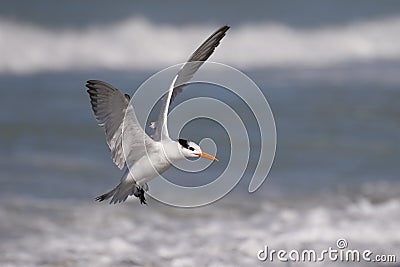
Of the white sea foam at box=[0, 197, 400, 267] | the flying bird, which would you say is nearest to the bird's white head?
the flying bird

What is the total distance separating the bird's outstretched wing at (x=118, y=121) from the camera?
5.27m

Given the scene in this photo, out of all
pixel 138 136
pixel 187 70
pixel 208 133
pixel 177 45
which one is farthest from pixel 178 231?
pixel 177 45

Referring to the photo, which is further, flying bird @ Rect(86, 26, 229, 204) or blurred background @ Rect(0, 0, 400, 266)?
blurred background @ Rect(0, 0, 400, 266)

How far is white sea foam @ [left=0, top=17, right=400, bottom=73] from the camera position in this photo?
18.2 meters

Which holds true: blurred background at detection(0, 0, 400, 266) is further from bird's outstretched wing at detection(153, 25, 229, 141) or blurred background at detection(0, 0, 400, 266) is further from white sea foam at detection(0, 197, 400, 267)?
bird's outstretched wing at detection(153, 25, 229, 141)

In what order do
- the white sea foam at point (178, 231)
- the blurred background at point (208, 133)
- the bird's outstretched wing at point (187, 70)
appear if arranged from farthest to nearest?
the blurred background at point (208, 133), the white sea foam at point (178, 231), the bird's outstretched wing at point (187, 70)

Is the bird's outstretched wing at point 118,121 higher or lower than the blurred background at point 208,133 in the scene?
lower

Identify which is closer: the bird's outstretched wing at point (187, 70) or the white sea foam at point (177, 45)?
the bird's outstretched wing at point (187, 70)

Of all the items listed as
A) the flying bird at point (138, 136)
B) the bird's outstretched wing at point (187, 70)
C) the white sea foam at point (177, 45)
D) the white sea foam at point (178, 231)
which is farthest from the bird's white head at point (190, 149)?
the white sea foam at point (177, 45)

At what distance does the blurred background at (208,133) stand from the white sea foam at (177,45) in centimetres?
4

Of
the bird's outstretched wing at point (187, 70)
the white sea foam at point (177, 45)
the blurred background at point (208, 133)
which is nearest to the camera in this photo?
the bird's outstretched wing at point (187, 70)

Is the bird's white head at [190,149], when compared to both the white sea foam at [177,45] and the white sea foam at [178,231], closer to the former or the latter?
the white sea foam at [178,231]

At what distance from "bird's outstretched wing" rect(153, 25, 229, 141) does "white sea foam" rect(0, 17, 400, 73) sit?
12.0m

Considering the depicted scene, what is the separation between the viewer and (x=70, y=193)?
834 centimetres
